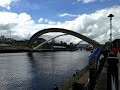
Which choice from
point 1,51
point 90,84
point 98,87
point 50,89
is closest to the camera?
point 98,87

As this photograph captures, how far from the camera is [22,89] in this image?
35531 millimetres

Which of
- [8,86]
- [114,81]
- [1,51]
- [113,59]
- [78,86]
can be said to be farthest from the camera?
[1,51]

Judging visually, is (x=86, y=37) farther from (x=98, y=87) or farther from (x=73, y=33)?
(x=98, y=87)

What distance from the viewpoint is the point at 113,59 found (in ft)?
30.3

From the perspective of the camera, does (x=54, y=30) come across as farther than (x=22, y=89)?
Yes

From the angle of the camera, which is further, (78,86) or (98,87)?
(78,86)

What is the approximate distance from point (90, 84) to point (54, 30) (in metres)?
173

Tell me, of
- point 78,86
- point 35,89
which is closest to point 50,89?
point 35,89

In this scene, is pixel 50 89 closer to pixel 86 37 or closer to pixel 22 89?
pixel 22 89

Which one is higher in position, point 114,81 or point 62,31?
point 62,31

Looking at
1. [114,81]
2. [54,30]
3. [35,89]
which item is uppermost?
[54,30]

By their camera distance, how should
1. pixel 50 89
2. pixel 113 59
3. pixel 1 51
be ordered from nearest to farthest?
1. pixel 113 59
2. pixel 50 89
3. pixel 1 51

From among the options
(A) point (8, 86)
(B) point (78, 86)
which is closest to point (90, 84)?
(B) point (78, 86)

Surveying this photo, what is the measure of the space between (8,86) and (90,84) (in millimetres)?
21949
